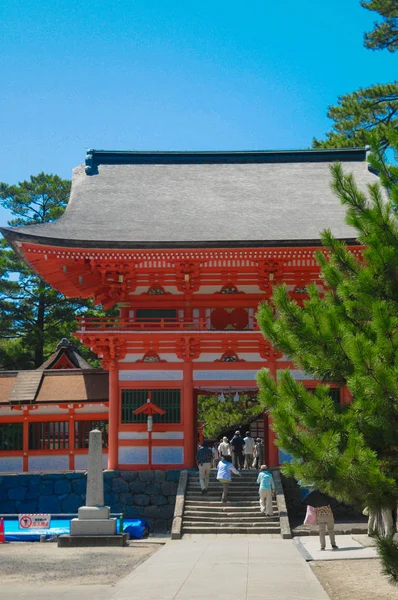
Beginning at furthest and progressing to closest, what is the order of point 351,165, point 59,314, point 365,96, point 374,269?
1. point 59,314
2. point 365,96
3. point 351,165
4. point 374,269

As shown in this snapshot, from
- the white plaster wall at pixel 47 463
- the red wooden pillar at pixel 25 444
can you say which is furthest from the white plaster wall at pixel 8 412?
the white plaster wall at pixel 47 463

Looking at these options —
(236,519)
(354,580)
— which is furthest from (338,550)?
(236,519)

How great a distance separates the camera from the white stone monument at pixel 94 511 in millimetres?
20078

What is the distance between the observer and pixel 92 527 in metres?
20.1

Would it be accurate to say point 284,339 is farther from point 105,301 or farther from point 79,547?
point 105,301

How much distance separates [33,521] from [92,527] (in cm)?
268

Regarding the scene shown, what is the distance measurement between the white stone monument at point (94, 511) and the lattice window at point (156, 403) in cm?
428

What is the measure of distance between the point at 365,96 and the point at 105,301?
2208 cm

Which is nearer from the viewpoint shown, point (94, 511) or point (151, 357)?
point (94, 511)

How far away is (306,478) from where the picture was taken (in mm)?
10047

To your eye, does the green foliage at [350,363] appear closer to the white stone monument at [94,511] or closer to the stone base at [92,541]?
the stone base at [92,541]

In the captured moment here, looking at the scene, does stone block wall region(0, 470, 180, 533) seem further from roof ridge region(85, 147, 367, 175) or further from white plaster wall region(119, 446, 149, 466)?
roof ridge region(85, 147, 367, 175)

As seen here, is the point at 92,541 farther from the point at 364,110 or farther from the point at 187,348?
the point at 364,110

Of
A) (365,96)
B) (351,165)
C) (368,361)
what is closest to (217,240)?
(351,165)
